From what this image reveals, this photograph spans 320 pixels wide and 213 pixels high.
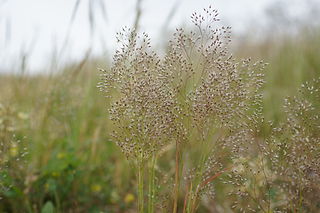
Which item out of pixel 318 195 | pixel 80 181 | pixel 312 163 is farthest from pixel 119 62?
pixel 80 181

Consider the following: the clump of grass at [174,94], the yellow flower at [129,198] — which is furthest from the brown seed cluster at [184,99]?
the yellow flower at [129,198]

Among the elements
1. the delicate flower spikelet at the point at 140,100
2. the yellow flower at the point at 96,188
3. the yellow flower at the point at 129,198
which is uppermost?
the delicate flower spikelet at the point at 140,100

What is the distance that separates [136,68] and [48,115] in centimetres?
151

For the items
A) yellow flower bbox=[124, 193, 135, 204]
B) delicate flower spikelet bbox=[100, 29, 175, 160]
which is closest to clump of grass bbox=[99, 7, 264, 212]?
delicate flower spikelet bbox=[100, 29, 175, 160]

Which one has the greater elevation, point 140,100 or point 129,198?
point 140,100

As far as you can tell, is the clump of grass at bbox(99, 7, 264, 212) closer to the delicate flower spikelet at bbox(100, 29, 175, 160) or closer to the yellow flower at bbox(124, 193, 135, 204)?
the delicate flower spikelet at bbox(100, 29, 175, 160)

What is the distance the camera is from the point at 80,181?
2.43m

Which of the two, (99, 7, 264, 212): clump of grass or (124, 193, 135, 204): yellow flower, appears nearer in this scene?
(99, 7, 264, 212): clump of grass

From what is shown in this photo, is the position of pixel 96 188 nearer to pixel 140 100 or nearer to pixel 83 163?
pixel 83 163

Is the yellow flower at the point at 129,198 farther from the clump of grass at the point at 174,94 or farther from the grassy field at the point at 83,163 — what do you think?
the clump of grass at the point at 174,94

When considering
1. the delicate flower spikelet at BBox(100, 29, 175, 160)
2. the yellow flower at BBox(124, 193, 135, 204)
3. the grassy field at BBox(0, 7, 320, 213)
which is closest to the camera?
the delicate flower spikelet at BBox(100, 29, 175, 160)

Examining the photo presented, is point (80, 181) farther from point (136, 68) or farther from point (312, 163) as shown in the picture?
point (312, 163)

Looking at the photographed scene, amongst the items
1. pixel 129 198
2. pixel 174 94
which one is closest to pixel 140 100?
pixel 174 94

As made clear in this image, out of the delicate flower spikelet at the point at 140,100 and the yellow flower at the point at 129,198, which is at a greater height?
the delicate flower spikelet at the point at 140,100
